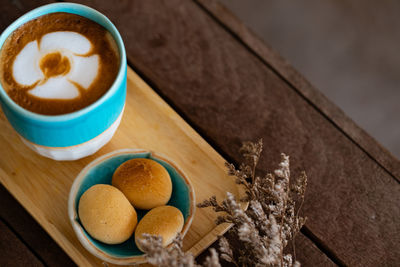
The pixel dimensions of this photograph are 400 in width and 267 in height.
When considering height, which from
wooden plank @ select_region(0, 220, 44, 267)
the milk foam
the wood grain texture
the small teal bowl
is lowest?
wooden plank @ select_region(0, 220, 44, 267)

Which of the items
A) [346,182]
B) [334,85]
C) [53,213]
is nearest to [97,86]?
[53,213]

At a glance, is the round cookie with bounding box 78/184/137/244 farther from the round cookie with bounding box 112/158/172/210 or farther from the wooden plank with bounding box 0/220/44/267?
the wooden plank with bounding box 0/220/44/267

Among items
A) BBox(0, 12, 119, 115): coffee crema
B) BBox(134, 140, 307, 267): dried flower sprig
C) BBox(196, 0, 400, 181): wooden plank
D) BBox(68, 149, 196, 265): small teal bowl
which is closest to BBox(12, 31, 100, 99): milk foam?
BBox(0, 12, 119, 115): coffee crema

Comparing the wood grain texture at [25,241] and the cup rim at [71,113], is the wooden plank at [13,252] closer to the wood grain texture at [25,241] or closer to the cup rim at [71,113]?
the wood grain texture at [25,241]

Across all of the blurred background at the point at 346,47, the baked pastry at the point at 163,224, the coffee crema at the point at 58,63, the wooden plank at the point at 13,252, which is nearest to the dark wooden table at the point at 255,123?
the wooden plank at the point at 13,252

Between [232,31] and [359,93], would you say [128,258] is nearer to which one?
[232,31]

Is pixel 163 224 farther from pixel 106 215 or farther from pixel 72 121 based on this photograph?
pixel 72 121

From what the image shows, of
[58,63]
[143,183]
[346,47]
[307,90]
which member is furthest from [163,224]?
[346,47]
